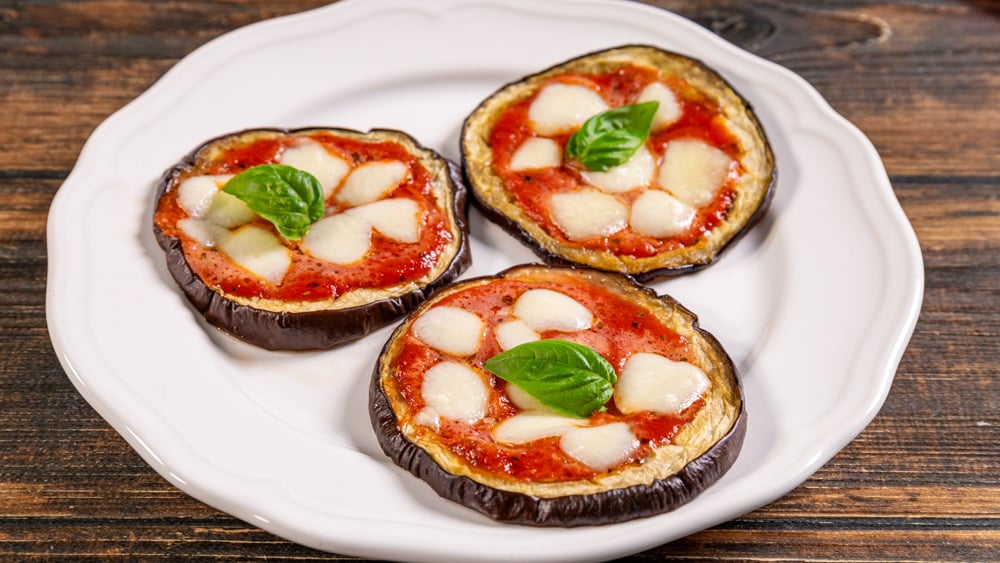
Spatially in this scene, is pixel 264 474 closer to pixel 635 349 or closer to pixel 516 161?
pixel 635 349

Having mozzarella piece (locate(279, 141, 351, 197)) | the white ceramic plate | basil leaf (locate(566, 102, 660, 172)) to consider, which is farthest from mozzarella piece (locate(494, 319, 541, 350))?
mozzarella piece (locate(279, 141, 351, 197))

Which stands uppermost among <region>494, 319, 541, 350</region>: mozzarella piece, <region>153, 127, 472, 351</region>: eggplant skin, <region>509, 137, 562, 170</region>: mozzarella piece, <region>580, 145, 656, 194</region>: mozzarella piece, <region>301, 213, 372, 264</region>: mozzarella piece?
<region>580, 145, 656, 194</region>: mozzarella piece

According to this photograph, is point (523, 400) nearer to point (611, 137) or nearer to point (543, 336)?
point (543, 336)

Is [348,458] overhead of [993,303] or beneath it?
beneath

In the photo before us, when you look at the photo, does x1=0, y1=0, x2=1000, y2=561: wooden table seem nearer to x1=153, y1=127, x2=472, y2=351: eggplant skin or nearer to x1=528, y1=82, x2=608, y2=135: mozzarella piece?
x1=153, y1=127, x2=472, y2=351: eggplant skin


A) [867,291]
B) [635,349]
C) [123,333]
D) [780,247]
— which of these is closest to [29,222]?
[123,333]

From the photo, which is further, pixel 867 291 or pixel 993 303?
pixel 993 303

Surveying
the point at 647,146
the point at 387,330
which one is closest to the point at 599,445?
the point at 387,330
